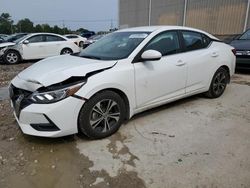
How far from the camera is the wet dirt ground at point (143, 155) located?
105 inches

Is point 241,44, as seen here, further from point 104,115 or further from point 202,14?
point 202,14

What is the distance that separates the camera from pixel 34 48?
11508 millimetres

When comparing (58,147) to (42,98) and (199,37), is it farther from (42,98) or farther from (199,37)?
(199,37)

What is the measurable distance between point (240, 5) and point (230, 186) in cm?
1509

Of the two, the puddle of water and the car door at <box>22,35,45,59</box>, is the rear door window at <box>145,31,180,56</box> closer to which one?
the puddle of water

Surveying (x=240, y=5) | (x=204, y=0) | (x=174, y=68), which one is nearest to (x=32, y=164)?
(x=174, y=68)

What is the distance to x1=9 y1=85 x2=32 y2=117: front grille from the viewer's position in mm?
3138

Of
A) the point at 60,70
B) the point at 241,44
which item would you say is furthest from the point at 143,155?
the point at 241,44

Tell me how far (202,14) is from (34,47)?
12151 mm

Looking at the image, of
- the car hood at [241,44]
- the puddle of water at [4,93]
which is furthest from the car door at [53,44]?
the car hood at [241,44]

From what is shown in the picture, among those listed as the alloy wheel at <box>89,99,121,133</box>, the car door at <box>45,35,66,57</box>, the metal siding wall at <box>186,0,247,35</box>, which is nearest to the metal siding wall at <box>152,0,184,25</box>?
the metal siding wall at <box>186,0,247,35</box>

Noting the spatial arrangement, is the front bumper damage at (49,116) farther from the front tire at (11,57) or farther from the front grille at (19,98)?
the front tire at (11,57)

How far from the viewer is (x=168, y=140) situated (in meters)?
3.49

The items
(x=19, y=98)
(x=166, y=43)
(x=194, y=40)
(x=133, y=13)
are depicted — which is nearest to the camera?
(x=19, y=98)
